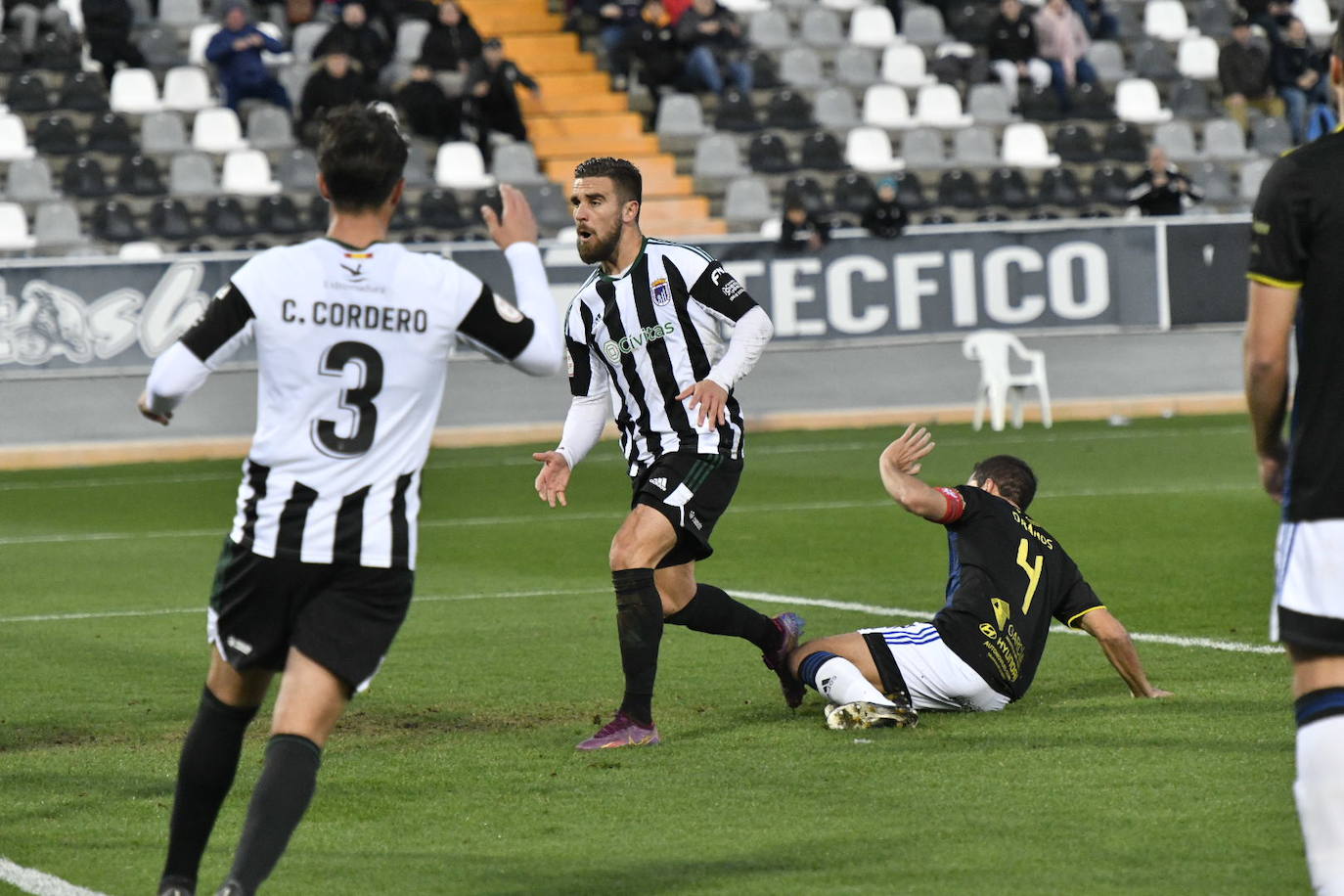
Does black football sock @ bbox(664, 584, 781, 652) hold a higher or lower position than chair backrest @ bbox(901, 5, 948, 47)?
higher

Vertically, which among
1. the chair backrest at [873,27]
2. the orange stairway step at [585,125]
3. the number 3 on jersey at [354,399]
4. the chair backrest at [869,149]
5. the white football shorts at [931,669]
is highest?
the number 3 on jersey at [354,399]

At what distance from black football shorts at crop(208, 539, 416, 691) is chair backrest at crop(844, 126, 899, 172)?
2124 centimetres

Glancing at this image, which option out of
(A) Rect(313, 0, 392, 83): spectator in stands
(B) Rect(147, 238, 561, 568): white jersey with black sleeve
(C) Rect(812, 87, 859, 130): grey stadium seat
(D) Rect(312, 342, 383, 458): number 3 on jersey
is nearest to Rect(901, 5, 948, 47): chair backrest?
(C) Rect(812, 87, 859, 130): grey stadium seat

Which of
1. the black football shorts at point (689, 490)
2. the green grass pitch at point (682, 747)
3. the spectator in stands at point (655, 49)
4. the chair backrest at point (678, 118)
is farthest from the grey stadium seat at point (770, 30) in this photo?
the black football shorts at point (689, 490)

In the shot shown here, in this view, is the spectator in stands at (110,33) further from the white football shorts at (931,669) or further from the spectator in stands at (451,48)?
the white football shorts at (931,669)

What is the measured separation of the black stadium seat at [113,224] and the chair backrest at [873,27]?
10.4 meters

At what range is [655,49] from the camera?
2533 cm

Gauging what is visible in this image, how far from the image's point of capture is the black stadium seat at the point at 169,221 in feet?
70.6

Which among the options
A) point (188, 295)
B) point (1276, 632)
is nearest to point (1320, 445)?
point (1276, 632)

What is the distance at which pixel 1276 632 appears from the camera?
12.7 ft

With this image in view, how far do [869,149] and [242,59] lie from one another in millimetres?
7730

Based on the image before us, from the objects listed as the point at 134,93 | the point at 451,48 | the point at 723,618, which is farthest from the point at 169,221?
the point at 723,618

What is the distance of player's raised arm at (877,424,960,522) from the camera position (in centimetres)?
648

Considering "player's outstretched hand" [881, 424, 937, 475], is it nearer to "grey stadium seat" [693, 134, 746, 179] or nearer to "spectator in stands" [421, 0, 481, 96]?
"spectator in stands" [421, 0, 481, 96]
